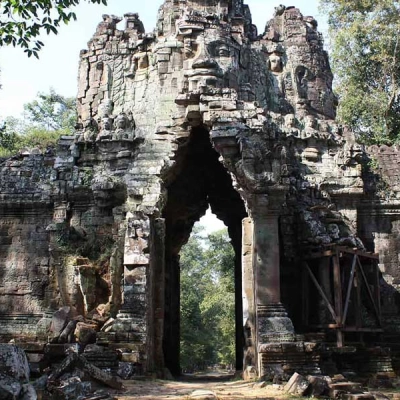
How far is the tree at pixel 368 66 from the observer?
82.1 ft

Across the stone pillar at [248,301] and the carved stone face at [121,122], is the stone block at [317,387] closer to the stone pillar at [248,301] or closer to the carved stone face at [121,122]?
the stone pillar at [248,301]

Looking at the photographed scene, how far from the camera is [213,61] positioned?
44.4ft

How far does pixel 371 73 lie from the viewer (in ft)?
86.2

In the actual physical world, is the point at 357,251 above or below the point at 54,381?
above

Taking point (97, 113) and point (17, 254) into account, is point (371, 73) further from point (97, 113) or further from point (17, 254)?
point (17, 254)

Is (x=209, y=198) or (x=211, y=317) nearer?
(x=209, y=198)

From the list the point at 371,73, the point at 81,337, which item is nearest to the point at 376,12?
the point at 371,73

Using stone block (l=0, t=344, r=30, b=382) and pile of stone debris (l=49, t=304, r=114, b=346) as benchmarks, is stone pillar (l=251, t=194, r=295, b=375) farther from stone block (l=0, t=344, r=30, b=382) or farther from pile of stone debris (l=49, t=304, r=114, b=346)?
stone block (l=0, t=344, r=30, b=382)

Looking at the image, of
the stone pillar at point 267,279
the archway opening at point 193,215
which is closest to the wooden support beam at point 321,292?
the stone pillar at point 267,279

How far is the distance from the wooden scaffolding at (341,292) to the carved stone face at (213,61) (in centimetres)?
428

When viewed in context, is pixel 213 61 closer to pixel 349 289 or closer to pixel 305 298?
pixel 305 298

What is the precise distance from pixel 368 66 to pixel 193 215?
13.4 m

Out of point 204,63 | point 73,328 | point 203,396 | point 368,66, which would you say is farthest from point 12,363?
point 368,66

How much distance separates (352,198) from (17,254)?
7.97 m
